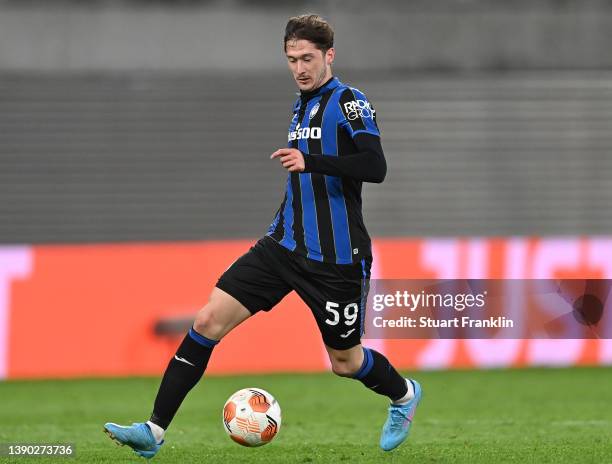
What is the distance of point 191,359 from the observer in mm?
4934

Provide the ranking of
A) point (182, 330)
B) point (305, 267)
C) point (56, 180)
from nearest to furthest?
point (305, 267), point (182, 330), point (56, 180)

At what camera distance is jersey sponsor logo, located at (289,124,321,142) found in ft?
15.9

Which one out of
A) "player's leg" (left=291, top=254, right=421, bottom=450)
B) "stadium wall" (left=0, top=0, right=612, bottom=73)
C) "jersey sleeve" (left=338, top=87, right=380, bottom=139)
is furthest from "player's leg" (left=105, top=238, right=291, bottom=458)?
"stadium wall" (left=0, top=0, right=612, bottom=73)

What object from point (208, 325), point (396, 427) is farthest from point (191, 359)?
point (396, 427)

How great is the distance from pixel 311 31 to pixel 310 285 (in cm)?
103

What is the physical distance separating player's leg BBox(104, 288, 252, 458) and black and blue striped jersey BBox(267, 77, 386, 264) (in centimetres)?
35

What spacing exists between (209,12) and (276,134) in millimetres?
1650

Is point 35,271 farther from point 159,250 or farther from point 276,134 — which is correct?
point 276,134

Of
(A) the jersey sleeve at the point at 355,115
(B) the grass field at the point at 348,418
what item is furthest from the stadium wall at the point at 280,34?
(A) the jersey sleeve at the point at 355,115

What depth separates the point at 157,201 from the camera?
14.3 metres

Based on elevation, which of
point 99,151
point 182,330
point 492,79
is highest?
point 492,79

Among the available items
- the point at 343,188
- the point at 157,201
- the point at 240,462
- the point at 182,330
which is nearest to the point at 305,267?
the point at 343,188

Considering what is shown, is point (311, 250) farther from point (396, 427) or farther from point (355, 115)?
point (396, 427)

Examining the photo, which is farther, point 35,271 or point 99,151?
point 99,151
